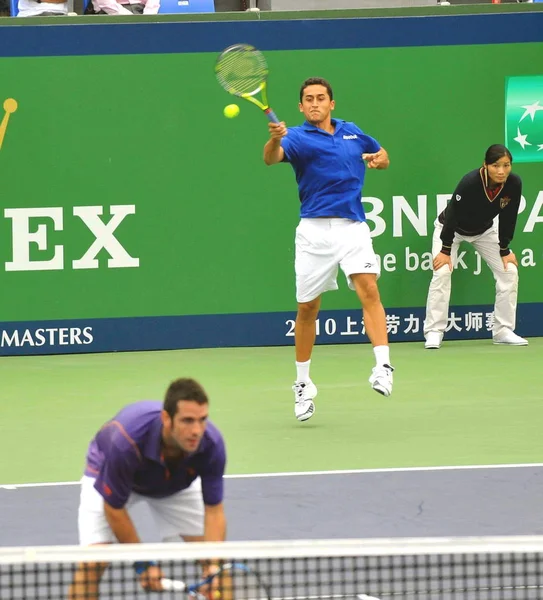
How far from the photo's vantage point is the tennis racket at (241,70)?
8.30 metres

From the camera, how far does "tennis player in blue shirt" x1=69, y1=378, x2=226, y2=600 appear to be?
4.25 metres

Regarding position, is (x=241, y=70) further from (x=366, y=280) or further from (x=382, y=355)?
(x=382, y=355)

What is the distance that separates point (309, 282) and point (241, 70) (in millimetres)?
1369

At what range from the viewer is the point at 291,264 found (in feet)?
38.1

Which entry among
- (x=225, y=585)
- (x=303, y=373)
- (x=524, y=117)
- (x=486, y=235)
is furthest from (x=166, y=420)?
(x=524, y=117)

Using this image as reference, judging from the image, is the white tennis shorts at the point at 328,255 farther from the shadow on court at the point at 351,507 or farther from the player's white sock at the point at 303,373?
the shadow on court at the point at 351,507

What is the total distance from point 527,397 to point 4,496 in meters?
3.92

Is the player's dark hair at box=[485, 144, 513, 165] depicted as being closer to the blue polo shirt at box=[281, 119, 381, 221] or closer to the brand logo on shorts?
the brand logo on shorts

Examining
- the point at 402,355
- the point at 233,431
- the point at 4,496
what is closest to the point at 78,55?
the point at 402,355

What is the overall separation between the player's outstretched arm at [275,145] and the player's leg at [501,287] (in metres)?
3.85

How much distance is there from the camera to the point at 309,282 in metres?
8.13

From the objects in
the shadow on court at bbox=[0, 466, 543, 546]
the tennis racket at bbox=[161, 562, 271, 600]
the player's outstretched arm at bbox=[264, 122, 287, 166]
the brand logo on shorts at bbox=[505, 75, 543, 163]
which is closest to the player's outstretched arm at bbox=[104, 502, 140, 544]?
the tennis racket at bbox=[161, 562, 271, 600]

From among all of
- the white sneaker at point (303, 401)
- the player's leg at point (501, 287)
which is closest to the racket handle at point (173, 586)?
the white sneaker at point (303, 401)

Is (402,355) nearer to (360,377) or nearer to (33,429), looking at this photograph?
(360,377)
